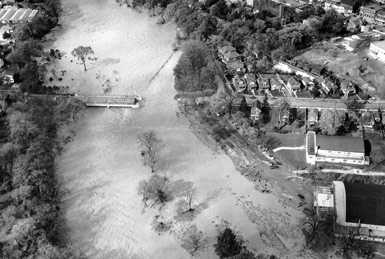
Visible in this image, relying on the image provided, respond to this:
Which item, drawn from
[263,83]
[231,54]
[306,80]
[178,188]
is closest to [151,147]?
[178,188]

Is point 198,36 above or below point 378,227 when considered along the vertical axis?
above

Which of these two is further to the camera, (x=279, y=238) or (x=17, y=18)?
(x=17, y=18)

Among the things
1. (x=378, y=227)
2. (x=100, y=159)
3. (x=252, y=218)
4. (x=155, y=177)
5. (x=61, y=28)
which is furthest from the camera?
(x=61, y=28)

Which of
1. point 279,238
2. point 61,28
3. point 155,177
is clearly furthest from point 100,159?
point 61,28

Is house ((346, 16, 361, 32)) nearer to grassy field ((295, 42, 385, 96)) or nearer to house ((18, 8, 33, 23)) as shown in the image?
grassy field ((295, 42, 385, 96))

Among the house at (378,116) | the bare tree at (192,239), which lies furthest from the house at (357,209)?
the house at (378,116)

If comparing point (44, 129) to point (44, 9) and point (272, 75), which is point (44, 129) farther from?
point (44, 9)

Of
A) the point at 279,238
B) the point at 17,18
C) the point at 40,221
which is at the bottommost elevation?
the point at 279,238
